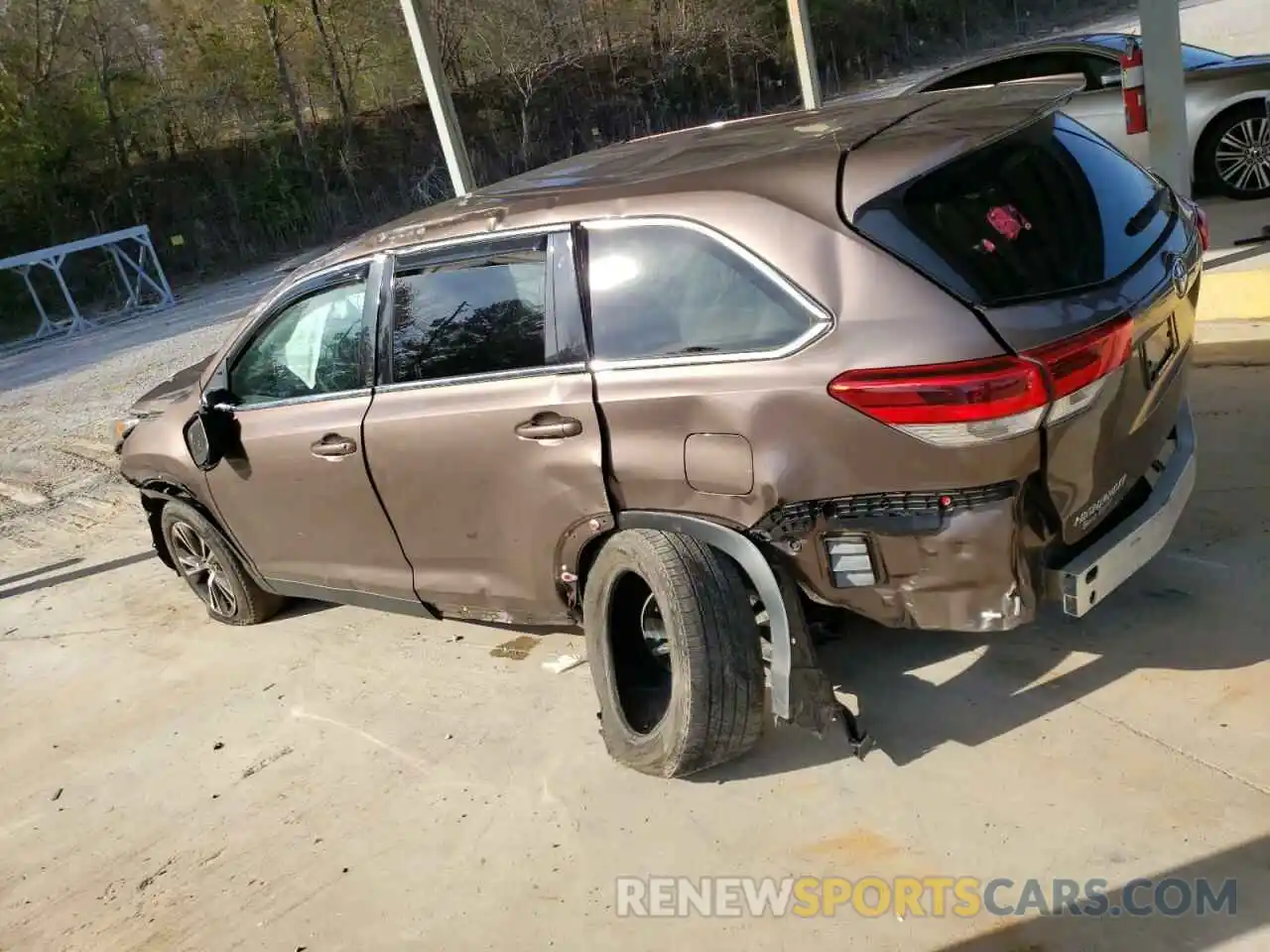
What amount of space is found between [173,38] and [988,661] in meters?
28.5

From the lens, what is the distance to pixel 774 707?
115 inches

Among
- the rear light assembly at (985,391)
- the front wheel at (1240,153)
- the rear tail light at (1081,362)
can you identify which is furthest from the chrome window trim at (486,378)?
the front wheel at (1240,153)

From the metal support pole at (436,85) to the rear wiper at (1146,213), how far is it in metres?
6.36

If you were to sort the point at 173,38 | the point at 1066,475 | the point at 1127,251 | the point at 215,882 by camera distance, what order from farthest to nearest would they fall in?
A: the point at 173,38 → the point at 215,882 → the point at 1127,251 → the point at 1066,475

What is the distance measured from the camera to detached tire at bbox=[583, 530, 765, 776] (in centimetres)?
294

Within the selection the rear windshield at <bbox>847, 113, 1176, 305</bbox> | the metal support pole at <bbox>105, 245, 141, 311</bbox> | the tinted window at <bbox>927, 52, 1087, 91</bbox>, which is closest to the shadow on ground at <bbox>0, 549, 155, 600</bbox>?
the rear windshield at <bbox>847, 113, 1176, 305</bbox>

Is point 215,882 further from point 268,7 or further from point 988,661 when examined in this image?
point 268,7

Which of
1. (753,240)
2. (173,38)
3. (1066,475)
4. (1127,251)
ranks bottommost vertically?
(1066,475)

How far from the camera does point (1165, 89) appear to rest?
230 inches

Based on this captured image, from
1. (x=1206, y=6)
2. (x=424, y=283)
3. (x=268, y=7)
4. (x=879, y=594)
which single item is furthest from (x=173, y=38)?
(x=879, y=594)

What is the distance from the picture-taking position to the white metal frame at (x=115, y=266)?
18.9 meters

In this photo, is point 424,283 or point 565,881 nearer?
point 565,881

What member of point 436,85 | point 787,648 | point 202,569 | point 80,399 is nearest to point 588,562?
point 787,648

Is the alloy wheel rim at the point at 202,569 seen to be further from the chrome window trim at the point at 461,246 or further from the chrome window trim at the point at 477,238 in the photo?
the chrome window trim at the point at 477,238
